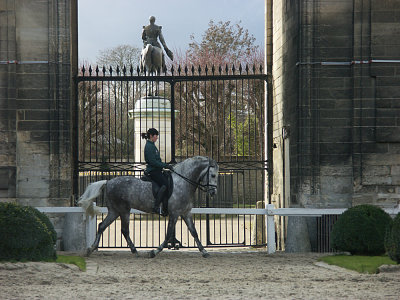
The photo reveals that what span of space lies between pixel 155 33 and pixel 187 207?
19.1ft

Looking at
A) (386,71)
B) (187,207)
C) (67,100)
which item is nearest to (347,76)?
(386,71)

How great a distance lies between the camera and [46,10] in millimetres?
12391

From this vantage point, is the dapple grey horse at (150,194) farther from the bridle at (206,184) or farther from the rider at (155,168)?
the rider at (155,168)

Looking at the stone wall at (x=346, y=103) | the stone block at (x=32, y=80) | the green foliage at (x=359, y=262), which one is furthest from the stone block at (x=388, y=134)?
the stone block at (x=32, y=80)

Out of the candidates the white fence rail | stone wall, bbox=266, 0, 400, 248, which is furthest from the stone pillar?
stone wall, bbox=266, 0, 400, 248

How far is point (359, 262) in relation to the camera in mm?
9148

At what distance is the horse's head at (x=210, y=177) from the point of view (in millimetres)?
10120

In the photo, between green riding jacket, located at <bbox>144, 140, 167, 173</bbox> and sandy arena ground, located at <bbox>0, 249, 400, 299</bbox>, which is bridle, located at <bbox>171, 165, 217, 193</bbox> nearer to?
green riding jacket, located at <bbox>144, 140, 167, 173</bbox>

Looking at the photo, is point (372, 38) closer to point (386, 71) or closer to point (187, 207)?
point (386, 71)

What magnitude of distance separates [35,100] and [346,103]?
226 inches

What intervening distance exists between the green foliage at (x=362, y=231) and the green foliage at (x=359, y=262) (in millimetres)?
171

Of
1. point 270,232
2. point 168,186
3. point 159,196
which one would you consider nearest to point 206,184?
point 168,186

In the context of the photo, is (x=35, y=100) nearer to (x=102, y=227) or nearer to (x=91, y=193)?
(x=91, y=193)

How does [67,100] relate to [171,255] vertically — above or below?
above
